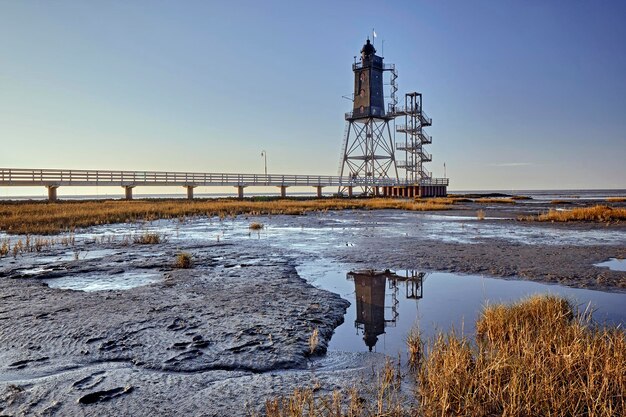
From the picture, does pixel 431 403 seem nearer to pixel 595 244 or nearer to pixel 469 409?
pixel 469 409

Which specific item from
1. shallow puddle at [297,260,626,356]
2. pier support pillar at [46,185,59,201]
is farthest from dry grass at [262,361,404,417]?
pier support pillar at [46,185,59,201]

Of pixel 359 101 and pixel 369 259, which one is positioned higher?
pixel 359 101

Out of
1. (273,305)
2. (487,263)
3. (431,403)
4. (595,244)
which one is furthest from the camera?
(595,244)

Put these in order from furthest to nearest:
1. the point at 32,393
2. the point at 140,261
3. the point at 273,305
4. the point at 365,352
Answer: the point at 140,261
the point at 273,305
the point at 365,352
the point at 32,393

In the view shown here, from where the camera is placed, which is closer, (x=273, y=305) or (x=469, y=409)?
(x=469, y=409)

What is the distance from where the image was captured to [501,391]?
3.29 m

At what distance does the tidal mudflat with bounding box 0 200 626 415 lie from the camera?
3.83m

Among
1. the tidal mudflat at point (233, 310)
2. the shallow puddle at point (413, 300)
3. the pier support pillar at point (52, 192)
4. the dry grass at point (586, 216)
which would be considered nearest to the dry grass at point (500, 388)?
the tidal mudflat at point (233, 310)

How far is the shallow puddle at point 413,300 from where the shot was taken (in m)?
5.26

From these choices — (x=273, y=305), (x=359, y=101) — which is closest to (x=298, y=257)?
(x=273, y=305)

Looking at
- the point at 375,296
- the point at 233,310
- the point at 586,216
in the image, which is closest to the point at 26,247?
the point at 233,310

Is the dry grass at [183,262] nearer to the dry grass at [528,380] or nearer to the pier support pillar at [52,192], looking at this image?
the dry grass at [528,380]

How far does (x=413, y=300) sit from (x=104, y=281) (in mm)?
5929

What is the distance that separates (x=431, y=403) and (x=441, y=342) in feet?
3.31
